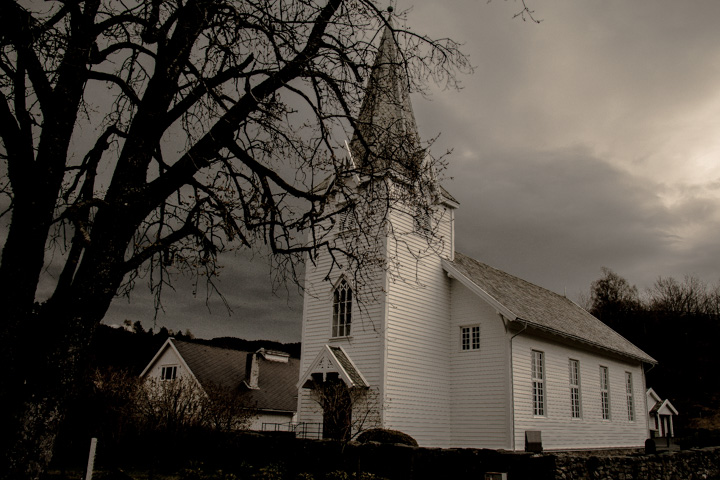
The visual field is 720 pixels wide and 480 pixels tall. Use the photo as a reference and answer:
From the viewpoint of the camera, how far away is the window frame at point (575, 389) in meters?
23.6

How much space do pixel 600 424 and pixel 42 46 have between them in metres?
26.2

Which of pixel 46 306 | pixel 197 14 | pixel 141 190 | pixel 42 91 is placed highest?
pixel 197 14

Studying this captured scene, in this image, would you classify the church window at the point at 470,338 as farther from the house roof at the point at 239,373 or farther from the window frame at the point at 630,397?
the house roof at the point at 239,373

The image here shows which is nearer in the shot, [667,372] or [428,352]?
[428,352]

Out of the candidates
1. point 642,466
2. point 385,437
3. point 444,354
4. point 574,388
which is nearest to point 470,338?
point 444,354

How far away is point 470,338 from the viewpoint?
21.3 meters

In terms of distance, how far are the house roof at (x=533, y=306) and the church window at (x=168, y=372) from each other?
2062 cm

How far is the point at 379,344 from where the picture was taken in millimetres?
19078

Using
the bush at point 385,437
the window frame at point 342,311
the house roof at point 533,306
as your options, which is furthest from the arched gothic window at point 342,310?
the bush at point 385,437

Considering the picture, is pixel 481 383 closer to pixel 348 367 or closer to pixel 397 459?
pixel 348 367

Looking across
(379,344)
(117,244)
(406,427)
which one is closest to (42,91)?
(117,244)

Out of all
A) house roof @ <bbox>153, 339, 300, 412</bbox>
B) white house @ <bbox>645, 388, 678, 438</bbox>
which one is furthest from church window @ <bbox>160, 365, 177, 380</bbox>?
white house @ <bbox>645, 388, 678, 438</bbox>

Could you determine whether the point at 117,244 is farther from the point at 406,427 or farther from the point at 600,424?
the point at 600,424

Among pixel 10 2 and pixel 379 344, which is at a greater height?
pixel 10 2
